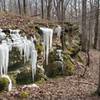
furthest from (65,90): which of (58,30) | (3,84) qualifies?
(58,30)

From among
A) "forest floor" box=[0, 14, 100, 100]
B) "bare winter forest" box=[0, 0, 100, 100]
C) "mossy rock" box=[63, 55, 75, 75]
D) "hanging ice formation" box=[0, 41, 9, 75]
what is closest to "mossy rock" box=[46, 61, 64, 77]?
"bare winter forest" box=[0, 0, 100, 100]

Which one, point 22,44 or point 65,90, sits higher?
point 22,44

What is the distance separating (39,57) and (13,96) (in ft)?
11.8

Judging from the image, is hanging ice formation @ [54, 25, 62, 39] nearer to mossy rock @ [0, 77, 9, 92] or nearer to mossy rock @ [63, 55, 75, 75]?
mossy rock @ [63, 55, 75, 75]

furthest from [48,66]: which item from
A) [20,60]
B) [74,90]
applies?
[74,90]

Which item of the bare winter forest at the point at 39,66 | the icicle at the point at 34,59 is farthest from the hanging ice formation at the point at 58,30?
the icicle at the point at 34,59

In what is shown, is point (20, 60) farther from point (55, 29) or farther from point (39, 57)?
point (55, 29)

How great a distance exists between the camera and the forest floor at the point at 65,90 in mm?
10572

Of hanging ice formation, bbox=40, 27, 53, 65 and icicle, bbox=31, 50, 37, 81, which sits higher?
hanging ice formation, bbox=40, 27, 53, 65

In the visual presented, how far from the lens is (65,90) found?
456 inches

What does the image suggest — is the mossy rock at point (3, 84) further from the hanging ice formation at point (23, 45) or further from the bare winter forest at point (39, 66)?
the hanging ice formation at point (23, 45)

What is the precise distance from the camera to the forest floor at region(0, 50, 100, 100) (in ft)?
34.7

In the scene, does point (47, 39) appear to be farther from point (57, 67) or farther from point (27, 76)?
point (27, 76)

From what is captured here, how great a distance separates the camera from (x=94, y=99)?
10.7 meters
